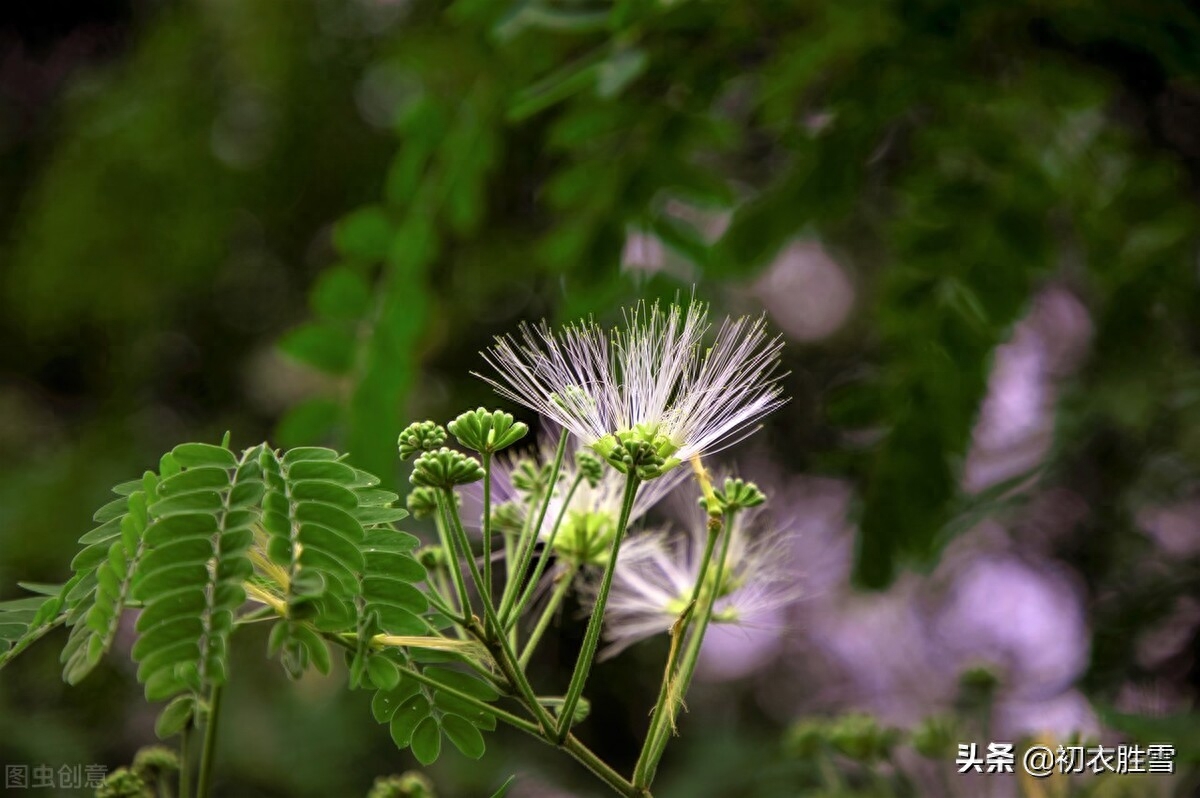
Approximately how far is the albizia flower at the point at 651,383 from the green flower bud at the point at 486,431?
9 cm

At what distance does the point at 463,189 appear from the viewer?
5.27 ft

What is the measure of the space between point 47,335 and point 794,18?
8.10ft

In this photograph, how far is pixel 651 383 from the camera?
0.91 m

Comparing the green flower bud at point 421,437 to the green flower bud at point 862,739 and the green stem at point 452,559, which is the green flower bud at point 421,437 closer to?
the green stem at point 452,559

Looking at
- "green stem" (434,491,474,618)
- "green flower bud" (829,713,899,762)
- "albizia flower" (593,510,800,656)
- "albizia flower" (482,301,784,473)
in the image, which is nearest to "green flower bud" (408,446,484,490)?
"green stem" (434,491,474,618)

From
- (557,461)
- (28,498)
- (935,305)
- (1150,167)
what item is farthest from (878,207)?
(557,461)

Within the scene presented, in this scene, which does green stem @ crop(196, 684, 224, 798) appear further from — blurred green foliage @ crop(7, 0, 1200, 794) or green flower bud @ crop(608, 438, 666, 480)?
blurred green foliage @ crop(7, 0, 1200, 794)

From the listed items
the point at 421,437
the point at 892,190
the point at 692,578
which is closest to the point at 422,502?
the point at 421,437

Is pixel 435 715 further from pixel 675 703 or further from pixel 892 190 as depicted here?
pixel 892 190

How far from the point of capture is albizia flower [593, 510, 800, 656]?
42.3 inches

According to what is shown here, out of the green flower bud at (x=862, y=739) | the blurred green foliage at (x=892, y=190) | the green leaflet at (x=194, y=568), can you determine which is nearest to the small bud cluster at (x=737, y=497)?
the green leaflet at (x=194, y=568)

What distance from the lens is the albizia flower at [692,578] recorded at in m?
1.07

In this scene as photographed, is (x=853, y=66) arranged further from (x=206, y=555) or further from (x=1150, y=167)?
(x=206, y=555)

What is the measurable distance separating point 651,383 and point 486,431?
17 cm
